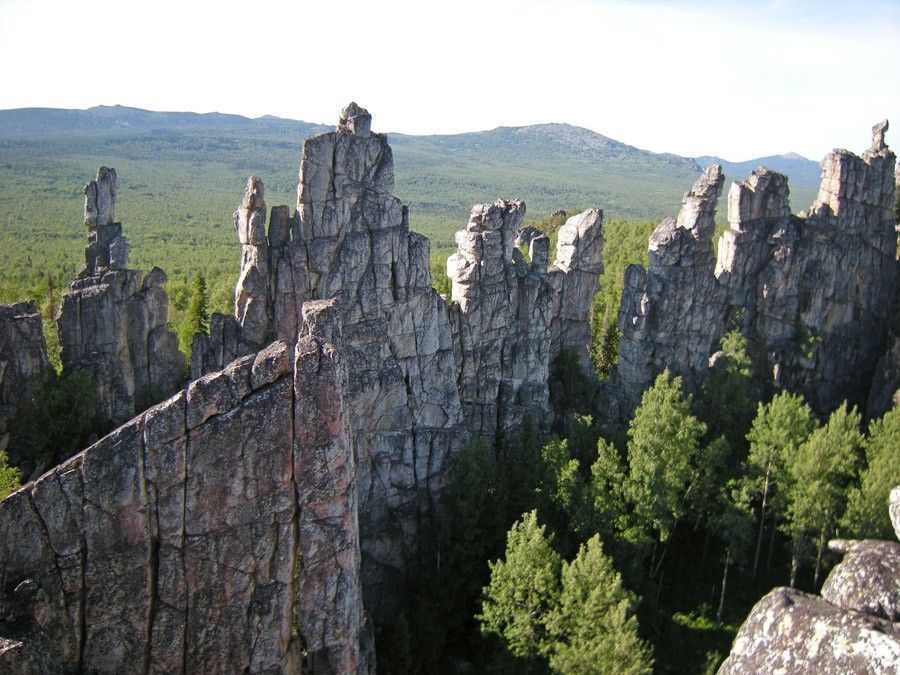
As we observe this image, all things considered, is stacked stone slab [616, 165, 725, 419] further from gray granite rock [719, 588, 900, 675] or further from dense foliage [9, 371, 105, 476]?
gray granite rock [719, 588, 900, 675]

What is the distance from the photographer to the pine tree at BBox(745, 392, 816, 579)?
109ft

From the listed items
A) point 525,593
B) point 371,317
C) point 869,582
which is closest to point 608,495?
point 525,593

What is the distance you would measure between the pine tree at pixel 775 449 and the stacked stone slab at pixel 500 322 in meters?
10.6

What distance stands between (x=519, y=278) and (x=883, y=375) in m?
27.0

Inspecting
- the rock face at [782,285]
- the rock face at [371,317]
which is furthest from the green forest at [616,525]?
the rock face at [782,285]

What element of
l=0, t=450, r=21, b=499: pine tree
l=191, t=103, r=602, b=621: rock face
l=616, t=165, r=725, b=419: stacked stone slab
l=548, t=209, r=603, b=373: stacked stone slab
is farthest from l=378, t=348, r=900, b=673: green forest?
l=0, t=450, r=21, b=499: pine tree

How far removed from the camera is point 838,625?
378 inches

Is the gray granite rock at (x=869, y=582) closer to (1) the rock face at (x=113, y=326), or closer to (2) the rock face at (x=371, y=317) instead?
(2) the rock face at (x=371, y=317)

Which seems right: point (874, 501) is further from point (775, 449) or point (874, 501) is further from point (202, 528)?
point (202, 528)

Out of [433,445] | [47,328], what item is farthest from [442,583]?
[47,328]

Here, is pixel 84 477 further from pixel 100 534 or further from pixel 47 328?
pixel 47 328

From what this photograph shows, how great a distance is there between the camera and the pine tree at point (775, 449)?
3325 cm

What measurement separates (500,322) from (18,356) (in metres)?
22.2

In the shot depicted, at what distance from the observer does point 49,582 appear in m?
16.0
